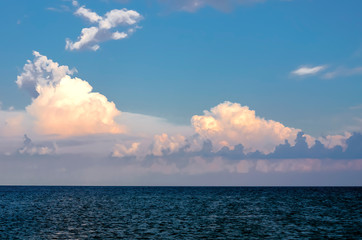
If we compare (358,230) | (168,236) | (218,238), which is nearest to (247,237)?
(218,238)

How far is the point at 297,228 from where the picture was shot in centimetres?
5297

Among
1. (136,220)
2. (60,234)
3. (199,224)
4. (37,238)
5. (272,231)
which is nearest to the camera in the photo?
(37,238)

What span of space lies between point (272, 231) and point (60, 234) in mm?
26335

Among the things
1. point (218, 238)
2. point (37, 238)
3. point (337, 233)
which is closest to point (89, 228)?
point (37, 238)

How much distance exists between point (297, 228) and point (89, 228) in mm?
27929

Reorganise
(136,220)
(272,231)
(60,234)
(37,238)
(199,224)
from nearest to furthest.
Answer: (37,238), (60,234), (272,231), (199,224), (136,220)

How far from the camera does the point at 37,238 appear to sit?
4412 cm

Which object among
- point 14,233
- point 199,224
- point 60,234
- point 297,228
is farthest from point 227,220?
point 14,233

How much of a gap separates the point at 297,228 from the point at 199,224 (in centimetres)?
1364

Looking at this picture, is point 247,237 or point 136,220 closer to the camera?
point 247,237

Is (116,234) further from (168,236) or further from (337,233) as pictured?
→ (337,233)

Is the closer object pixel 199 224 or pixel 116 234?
pixel 116 234

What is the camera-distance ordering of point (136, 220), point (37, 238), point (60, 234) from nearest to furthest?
1. point (37, 238)
2. point (60, 234)
3. point (136, 220)

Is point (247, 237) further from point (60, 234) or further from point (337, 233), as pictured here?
point (60, 234)
